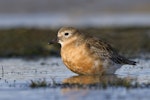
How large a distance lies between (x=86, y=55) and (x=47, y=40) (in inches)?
305

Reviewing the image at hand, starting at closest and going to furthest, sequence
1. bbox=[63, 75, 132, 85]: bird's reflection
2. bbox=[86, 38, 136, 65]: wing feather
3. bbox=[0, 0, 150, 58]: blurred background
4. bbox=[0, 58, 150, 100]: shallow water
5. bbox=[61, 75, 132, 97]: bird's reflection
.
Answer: bbox=[0, 58, 150, 100]: shallow water, bbox=[61, 75, 132, 97]: bird's reflection, bbox=[63, 75, 132, 85]: bird's reflection, bbox=[86, 38, 136, 65]: wing feather, bbox=[0, 0, 150, 58]: blurred background

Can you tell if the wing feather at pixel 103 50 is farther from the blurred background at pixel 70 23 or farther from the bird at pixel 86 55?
the blurred background at pixel 70 23

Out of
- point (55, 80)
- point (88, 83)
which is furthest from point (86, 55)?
point (88, 83)

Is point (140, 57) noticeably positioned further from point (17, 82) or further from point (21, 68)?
point (17, 82)

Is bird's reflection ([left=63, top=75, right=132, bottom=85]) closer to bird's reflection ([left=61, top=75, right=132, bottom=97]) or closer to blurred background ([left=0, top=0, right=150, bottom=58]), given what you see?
bird's reflection ([left=61, top=75, right=132, bottom=97])

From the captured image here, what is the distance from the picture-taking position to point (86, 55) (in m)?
13.8

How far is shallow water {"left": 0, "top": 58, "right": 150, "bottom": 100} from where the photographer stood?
1128 centimetres

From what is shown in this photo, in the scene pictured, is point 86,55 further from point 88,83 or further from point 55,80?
point 88,83

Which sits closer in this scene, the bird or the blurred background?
the bird

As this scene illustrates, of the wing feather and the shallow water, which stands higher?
the wing feather

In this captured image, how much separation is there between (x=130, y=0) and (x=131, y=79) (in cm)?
2051

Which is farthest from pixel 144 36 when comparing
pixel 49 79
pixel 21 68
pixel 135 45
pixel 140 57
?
pixel 49 79

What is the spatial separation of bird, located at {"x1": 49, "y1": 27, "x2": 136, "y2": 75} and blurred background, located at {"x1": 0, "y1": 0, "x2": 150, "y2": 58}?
12.2 feet

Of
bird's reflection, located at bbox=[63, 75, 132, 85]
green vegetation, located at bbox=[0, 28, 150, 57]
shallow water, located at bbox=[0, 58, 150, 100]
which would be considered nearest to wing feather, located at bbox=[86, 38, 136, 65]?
shallow water, located at bbox=[0, 58, 150, 100]
